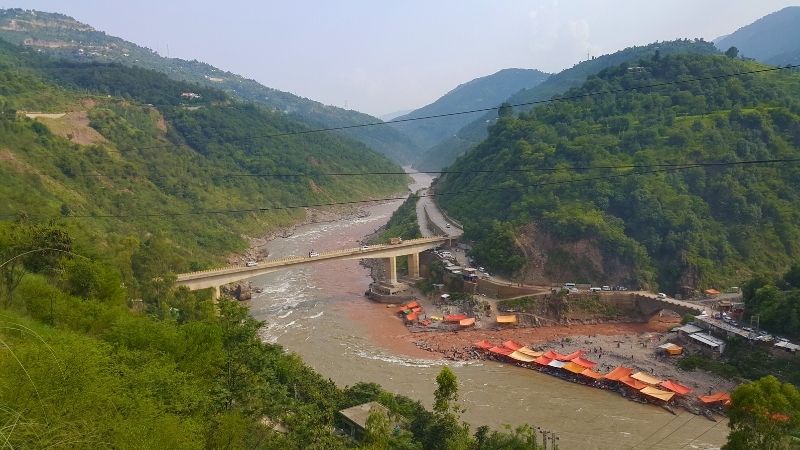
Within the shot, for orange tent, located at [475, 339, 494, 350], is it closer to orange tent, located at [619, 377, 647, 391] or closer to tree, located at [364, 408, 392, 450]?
orange tent, located at [619, 377, 647, 391]

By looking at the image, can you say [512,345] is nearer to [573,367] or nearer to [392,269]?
[573,367]

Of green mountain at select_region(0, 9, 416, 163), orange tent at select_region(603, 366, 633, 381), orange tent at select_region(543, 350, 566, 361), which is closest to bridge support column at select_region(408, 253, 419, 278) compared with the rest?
orange tent at select_region(543, 350, 566, 361)

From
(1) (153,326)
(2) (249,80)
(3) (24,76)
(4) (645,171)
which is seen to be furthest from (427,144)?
(1) (153,326)

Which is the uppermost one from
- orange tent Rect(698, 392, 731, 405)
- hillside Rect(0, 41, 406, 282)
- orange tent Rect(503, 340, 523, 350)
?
hillside Rect(0, 41, 406, 282)

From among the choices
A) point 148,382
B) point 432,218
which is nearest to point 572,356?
point 148,382

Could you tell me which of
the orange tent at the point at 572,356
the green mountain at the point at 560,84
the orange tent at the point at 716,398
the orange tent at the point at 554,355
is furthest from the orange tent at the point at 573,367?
the green mountain at the point at 560,84

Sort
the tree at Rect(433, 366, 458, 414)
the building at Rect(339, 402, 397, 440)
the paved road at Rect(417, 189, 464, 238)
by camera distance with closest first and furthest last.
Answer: the tree at Rect(433, 366, 458, 414)
the building at Rect(339, 402, 397, 440)
the paved road at Rect(417, 189, 464, 238)
